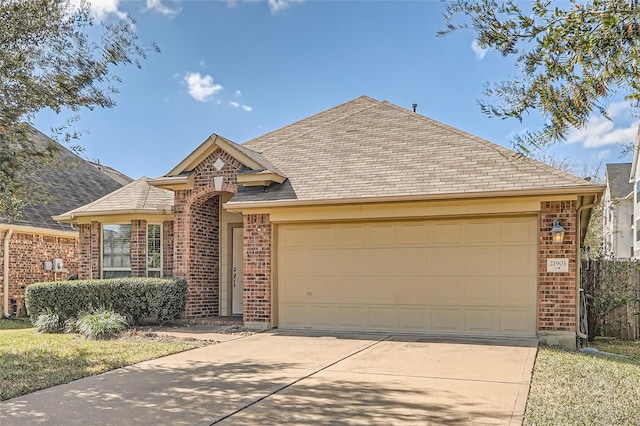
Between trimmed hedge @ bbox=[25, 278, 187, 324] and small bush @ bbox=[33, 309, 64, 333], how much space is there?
171mm

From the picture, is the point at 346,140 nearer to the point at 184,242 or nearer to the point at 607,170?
the point at 184,242

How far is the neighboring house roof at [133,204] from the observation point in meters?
13.6

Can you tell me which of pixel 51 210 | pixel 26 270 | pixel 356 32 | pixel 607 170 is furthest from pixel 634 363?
pixel 607 170

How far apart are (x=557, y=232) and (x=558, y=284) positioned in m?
0.93

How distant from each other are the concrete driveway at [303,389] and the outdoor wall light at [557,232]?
6.46 feet

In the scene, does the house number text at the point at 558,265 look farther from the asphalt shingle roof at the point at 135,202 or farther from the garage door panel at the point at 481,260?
the asphalt shingle roof at the point at 135,202

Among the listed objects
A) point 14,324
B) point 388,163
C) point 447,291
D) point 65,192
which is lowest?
point 14,324

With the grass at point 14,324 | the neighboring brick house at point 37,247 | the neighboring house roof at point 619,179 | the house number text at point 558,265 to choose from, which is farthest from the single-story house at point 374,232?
the neighboring house roof at point 619,179

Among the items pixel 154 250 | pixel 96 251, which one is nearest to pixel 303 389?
pixel 154 250

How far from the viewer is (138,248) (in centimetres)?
1392

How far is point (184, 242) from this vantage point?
1321 centimetres

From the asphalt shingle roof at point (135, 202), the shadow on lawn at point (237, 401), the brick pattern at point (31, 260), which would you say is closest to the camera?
the shadow on lawn at point (237, 401)

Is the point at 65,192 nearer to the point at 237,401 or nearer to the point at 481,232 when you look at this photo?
the point at 481,232

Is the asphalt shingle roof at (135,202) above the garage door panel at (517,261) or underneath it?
above
